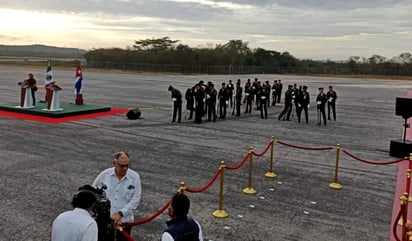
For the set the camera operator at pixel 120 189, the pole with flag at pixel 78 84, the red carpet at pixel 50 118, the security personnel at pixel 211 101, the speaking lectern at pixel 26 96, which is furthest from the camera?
the pole with flag at pixel 78 84

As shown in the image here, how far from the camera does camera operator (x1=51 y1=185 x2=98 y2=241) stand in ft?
10.5

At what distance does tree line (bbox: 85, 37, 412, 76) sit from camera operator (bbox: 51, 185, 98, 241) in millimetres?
72608

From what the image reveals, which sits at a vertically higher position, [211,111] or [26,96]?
[26,96]

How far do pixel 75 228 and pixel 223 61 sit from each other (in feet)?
274

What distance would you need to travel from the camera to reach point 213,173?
31.8 ft

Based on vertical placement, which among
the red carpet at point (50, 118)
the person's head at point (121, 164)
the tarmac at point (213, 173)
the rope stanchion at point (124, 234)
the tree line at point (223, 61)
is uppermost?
the tree line at point (223, 61)

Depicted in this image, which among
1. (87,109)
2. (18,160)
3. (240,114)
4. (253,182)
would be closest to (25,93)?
(87,109)

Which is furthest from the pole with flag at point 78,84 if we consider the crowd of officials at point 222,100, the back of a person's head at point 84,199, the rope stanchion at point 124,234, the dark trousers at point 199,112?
the back of a person's head at point 84,199

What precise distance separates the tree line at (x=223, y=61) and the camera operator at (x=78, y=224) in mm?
72608

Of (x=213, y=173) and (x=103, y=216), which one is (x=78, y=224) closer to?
(x=103, y=216)

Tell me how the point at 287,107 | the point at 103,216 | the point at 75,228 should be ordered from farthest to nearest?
1. the point at 287,107
2. the point at 103,216
3. the point at 75,228

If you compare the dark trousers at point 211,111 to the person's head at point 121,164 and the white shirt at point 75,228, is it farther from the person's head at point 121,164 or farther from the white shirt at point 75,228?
the white shirt at point 75,228

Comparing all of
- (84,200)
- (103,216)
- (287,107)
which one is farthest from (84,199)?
(287,107)

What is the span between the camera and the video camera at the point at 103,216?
148 inches
